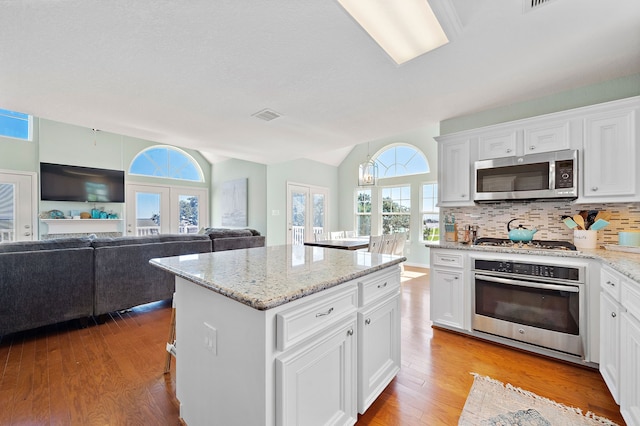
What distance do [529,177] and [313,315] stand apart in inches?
99.0

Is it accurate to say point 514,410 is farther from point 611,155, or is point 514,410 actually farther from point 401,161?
point 401,161

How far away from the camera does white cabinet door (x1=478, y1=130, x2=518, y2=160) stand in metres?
2.61

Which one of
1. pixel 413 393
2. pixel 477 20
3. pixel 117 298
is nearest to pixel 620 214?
pixel 477 20

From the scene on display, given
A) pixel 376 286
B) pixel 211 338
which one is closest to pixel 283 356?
pixel 211 338

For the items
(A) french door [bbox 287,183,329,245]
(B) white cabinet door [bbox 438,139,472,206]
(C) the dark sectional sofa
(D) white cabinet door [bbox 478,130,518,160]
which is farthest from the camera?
(A) french door [bbox 287,183,329,245]

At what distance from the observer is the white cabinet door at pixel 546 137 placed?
7.79 ft

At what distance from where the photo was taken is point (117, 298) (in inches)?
120

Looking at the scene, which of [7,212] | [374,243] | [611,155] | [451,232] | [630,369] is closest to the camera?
[630,369]

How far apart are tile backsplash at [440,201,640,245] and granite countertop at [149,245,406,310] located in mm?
1739

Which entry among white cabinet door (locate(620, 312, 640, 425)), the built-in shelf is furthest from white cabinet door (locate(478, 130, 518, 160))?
the built-in shelf

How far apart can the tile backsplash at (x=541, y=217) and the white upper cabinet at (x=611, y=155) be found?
11.0 inches

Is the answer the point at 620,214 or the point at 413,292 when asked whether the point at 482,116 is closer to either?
the point at 620,214

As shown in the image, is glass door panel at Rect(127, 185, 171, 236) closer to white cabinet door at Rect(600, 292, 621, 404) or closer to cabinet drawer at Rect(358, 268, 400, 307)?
cabinet drawer at Rect(358, 268, 400, 307)

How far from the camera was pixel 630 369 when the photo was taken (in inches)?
56.1
